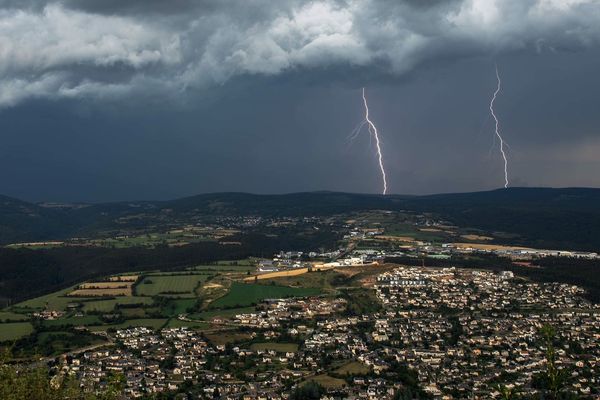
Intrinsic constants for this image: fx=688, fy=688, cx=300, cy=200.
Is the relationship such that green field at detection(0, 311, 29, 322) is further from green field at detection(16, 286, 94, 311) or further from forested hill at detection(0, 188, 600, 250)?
forested hill at detection(0, 188, 600, 250)

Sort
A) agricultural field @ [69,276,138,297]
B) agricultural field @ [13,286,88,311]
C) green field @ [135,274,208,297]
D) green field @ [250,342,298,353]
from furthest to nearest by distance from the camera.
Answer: green field @ [135,274,208,297]
agricultural field @ [69,276,138,297]
agricultural field @ [13,286,88,311]
green field @ [250,342,298,353]

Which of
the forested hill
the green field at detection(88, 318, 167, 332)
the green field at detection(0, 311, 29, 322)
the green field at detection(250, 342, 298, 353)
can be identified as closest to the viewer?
the green field at detection(250, 342, 298, 353)

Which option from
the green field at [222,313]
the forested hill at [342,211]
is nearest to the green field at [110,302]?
the green field at [222,313]

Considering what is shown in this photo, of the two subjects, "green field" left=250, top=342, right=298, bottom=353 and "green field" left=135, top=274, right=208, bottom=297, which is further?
"green field" left=135, top=274, right=208, bottom=297

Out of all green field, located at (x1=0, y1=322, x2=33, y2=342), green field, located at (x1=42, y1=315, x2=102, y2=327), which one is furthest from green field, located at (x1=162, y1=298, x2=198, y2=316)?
green field, located at (x1=0, y1=322, x2=33, y2=342)

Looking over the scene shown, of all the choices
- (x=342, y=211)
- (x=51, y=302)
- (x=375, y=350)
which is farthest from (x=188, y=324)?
(x=342, y=211)

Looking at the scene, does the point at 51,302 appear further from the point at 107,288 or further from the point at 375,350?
the point at 375,350
